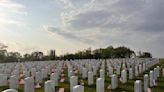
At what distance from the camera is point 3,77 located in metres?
17.9

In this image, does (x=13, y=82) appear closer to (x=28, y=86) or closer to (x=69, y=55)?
(x=28, y=86)

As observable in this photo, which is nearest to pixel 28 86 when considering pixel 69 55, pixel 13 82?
pixel 13 82

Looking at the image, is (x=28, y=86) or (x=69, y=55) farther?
(x=69, y=55)

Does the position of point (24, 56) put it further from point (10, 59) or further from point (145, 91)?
point (145, 91)

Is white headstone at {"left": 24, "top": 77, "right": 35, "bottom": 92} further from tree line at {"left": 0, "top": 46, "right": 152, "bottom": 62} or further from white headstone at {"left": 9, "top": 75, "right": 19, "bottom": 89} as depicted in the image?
tree line at {"left": 0, "top": 46, "right": 152, "bottom": 62}

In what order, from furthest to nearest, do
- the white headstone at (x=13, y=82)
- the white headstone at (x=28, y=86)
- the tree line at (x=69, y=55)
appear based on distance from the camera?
the tree line at (x=69, y=55)
the white headstone at (x=13, y=82)
the white headstone at (x=28, y=86)

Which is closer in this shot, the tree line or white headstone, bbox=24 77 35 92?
white headstone, bbox=24 77 35 92

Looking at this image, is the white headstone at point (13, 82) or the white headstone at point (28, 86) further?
the white headstone at point (13, 82)

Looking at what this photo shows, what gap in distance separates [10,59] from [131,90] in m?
48.5

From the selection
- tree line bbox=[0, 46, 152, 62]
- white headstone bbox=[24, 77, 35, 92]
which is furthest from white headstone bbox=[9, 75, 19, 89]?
tree line bbox=[0, 46, 152, 62]

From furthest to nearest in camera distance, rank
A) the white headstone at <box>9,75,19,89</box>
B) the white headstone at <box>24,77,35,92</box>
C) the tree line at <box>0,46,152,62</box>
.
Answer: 1. the tree line at <box>0,46,152,62</box>
2. the white headstone at <box>9,75,19,89</box>
3. the white headstone at <box>24,77,35,92</box>

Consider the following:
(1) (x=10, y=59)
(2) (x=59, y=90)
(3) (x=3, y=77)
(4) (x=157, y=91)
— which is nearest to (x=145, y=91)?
(4) (x=157, y=91)

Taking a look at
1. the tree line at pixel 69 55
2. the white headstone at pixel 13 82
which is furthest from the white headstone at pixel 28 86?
the tree line at pixel 69 55

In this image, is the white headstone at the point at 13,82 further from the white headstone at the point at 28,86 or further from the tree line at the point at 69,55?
the tree line at the point at 69,55
